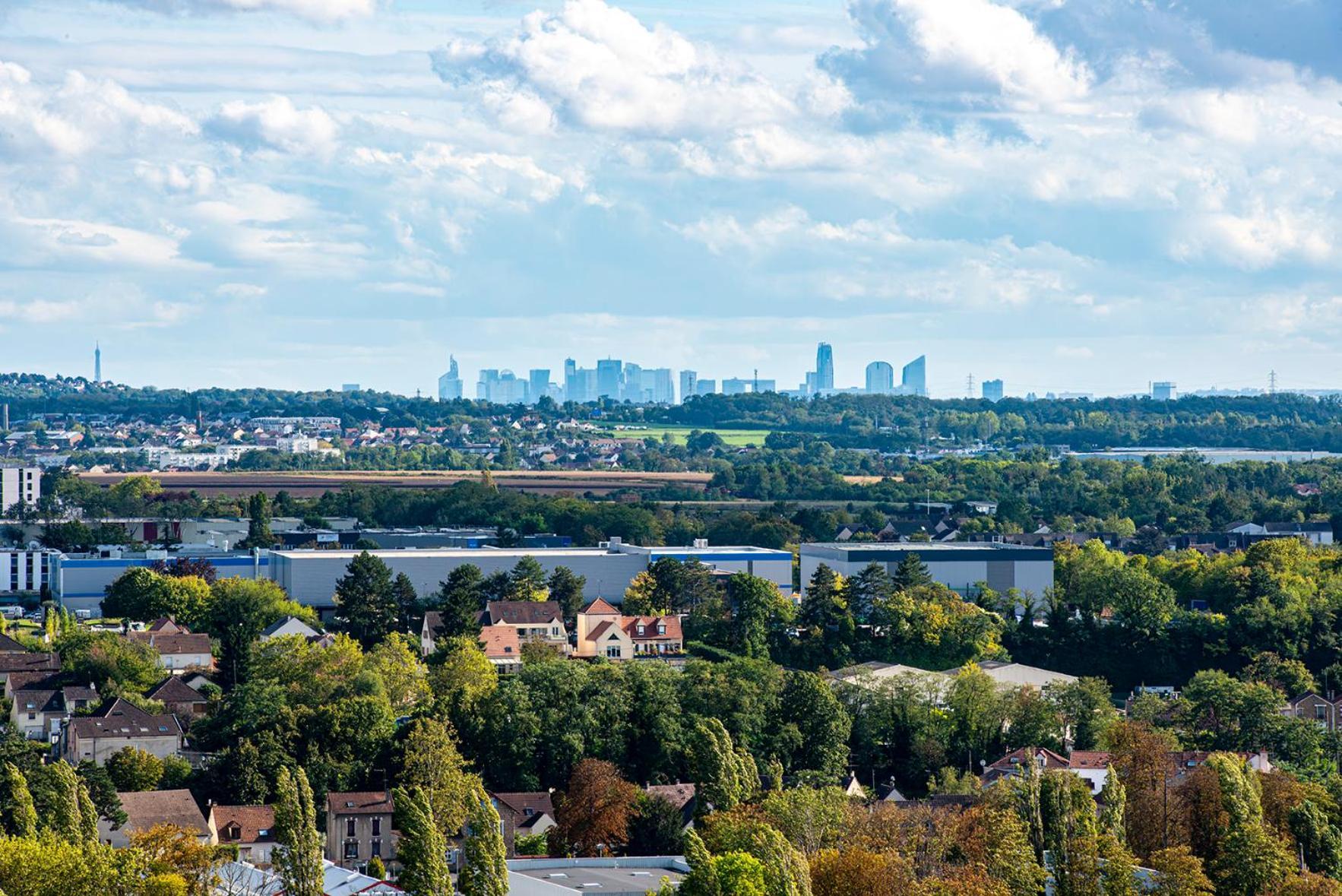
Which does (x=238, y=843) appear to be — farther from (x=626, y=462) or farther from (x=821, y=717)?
(x=626, y=462)

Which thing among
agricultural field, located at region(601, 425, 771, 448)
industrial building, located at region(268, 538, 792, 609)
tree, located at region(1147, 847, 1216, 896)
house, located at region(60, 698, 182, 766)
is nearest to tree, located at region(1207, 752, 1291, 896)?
tree, located at region(1147, 847, 1216, 896)

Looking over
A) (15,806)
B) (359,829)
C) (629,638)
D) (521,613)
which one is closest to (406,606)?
(521,613)

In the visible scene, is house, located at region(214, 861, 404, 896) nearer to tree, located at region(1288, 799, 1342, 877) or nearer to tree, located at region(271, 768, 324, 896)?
tree, located at region(271, 768, 324, 896)

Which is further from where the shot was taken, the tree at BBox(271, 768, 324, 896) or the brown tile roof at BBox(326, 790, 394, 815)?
the brown tile roof at BBox(326, 790, 394, 815)

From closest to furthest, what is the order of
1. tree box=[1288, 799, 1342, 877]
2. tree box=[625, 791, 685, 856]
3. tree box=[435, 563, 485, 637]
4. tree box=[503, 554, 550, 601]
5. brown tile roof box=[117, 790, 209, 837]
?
tree box=[1288, 799, 1342, 877]
brown tile roof box=[117, 790, 209, 837]
tree box=[625, 791, 685, 856]
tree box=[435, 563, 485, 637]
tree box=[503, 554, 550, 601]

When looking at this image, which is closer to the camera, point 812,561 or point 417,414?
point 812,561

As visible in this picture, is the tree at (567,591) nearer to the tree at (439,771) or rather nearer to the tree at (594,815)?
the tree at (439,771)

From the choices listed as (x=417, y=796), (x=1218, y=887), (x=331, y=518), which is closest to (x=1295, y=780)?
(x=1218, y=887)
